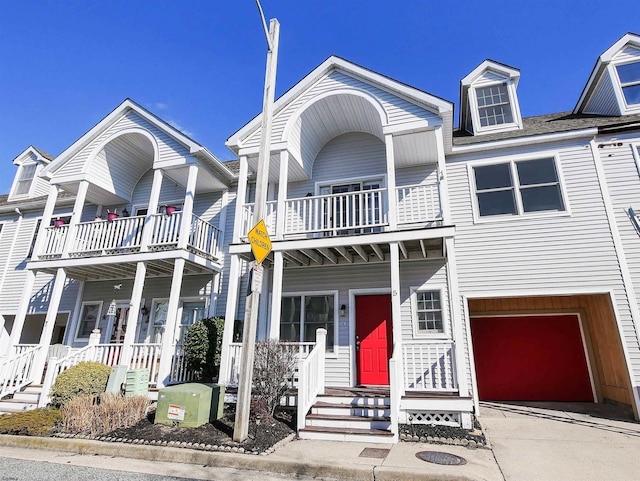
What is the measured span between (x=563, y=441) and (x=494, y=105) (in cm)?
919

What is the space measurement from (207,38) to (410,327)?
33.6 ft

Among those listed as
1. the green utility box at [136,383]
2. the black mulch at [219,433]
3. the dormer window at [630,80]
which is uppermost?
the dormer window at [630,80]

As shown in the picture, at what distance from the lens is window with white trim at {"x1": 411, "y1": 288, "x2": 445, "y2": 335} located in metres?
9.05

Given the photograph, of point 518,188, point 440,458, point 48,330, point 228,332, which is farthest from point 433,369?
point 48,330

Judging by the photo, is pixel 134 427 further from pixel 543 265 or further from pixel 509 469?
pixel 543 265

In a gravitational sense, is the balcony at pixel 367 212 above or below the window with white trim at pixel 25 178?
below

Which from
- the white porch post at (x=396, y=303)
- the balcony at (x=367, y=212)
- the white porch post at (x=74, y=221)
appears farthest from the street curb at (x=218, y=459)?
the white porch post at (x=74, y=221)

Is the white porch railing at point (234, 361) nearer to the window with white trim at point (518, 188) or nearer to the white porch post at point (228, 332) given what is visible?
the white porch post at point (228, 332)

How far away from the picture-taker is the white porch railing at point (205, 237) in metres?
10.5

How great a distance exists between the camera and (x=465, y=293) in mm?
9156

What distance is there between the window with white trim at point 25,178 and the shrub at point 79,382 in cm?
1123

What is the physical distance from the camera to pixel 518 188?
945 cm

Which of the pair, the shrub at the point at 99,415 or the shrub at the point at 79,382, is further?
the shrub at the point at 79,382

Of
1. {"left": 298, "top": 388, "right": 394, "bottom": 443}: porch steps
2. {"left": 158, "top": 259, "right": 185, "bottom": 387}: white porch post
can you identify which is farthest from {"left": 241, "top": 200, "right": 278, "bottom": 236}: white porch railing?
{"left": 298, "top": 388, "right": 394, "bottom": 443}: porch steps
